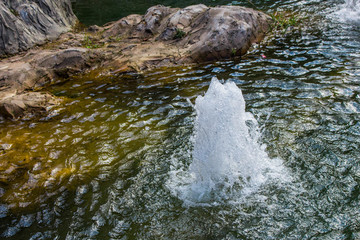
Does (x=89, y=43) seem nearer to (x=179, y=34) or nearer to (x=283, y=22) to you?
(x=179, y=34)

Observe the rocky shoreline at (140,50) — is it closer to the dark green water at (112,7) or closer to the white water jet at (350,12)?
the white water jet at (350,12)

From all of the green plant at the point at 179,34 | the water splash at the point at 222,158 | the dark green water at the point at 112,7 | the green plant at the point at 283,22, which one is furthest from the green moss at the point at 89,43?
the water splash at the point at 222,158

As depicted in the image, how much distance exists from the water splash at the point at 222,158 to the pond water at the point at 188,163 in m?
0.02

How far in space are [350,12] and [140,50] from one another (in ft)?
30.0

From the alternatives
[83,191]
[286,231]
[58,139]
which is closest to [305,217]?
[286,231]

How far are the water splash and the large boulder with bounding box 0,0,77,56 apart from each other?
9585 millimetres

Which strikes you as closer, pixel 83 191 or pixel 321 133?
pixel 83 191

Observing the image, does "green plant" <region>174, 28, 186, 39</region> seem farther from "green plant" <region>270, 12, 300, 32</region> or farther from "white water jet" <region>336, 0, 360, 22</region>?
"white water jet" <region>336, 0, 360, 22</region>

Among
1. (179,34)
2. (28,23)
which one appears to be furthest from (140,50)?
(28,23)

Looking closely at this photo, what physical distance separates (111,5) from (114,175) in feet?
57.1

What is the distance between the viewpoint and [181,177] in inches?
193

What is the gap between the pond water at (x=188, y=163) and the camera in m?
4.05

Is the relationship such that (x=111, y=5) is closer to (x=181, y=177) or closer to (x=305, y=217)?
(x=181, y=177)

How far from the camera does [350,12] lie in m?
12.0
